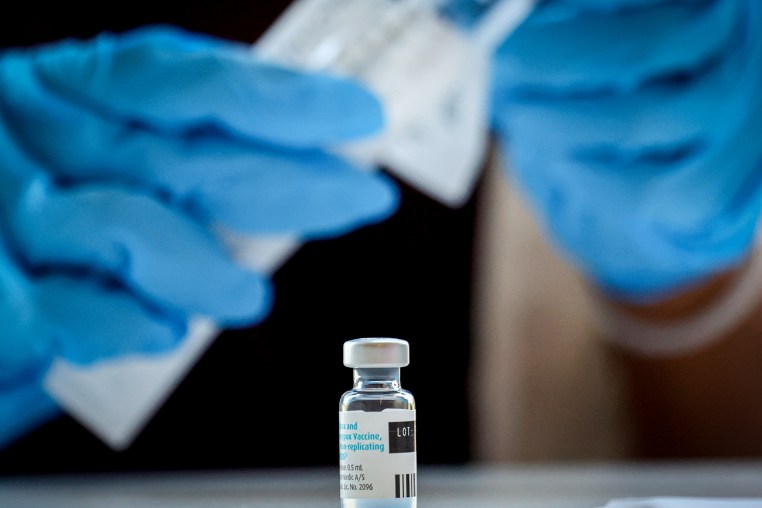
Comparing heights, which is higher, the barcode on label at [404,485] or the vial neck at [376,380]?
the vial neck at [376,380]

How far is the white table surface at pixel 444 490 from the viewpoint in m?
0.76

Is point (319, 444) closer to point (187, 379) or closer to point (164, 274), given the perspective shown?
point (187, 379)

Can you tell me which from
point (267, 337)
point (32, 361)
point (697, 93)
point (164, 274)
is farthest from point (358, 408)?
point (267, 337)

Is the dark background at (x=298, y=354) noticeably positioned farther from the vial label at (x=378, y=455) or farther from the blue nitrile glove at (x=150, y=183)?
the vial label at (x=378, y=455)

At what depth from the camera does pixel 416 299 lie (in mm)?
1493

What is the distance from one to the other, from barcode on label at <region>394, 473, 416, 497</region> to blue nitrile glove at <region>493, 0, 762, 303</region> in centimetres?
64

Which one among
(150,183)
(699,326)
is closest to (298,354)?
(150,183)

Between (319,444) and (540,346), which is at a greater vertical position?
(540,346)

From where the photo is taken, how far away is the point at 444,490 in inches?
34.7

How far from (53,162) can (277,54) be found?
321mm

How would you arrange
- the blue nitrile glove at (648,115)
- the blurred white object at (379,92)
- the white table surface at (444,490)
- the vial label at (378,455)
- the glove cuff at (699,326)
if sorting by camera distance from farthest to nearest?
the glove cuff at (699,326) < the blue nitrile glove at (648,115) < the blurred white object at (379,92) < the white table surface at (444,490) < the vial label at (378,455)

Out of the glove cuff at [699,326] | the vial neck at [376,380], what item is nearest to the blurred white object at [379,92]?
the vial neck at [376,380]

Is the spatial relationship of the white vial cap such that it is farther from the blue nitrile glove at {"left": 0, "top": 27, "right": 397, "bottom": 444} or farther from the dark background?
the dark background

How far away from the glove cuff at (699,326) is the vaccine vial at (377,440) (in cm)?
95
